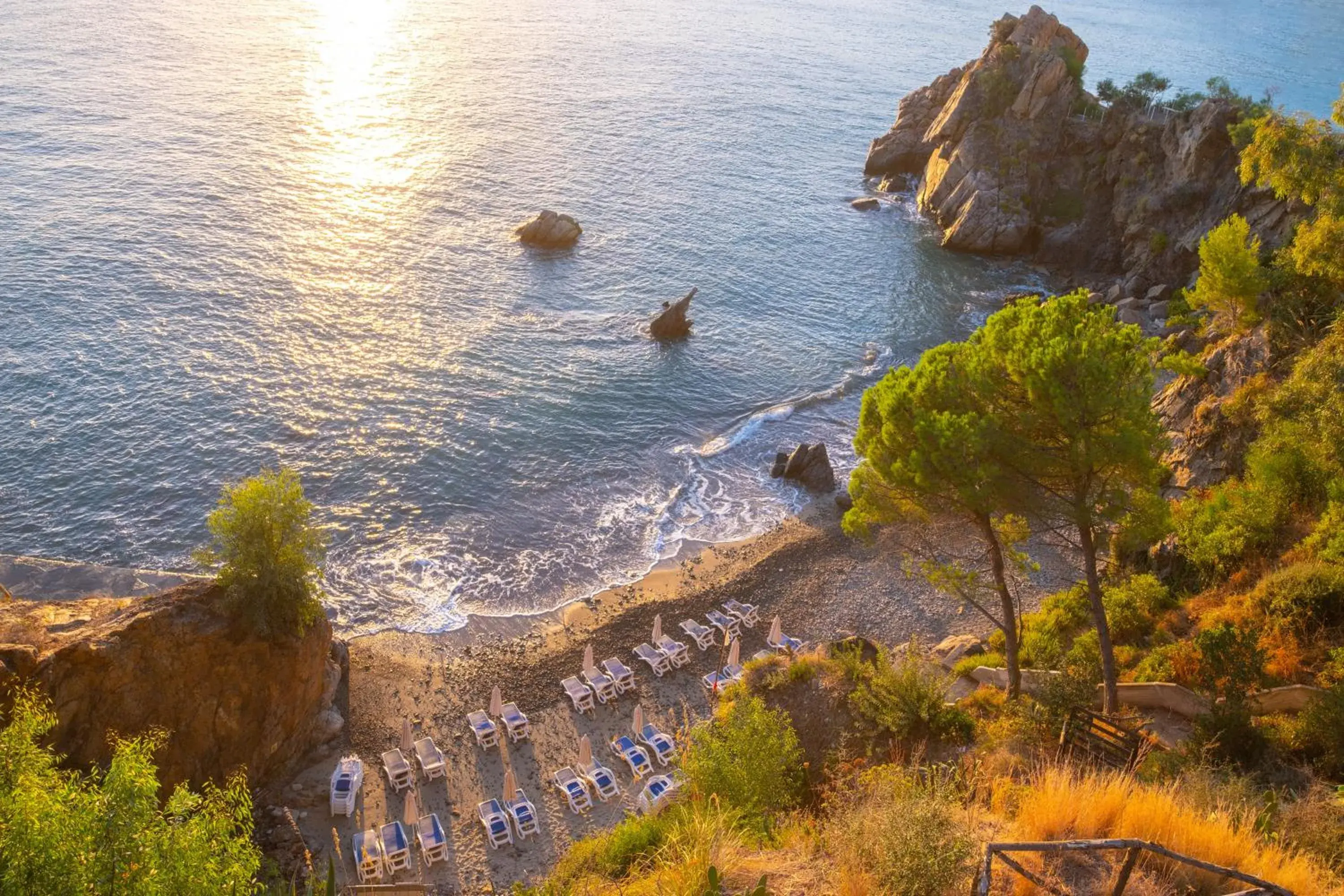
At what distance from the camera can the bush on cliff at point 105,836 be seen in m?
10.2

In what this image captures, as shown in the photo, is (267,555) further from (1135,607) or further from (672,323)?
(672,323)

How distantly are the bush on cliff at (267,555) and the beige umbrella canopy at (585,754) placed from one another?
9291 mm

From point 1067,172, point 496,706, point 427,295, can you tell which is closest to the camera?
point 496,706

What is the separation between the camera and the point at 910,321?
6047 centimetres

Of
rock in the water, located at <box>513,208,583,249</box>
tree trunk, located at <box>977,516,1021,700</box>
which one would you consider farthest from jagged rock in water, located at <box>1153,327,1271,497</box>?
rock in the water, located at <box>513,208,583,249</box>

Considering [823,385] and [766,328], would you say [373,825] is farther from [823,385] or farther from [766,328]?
[766,328]

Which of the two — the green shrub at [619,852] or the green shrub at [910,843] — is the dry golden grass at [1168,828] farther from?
the green shrub at [619,852]

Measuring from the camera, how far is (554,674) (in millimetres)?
30984

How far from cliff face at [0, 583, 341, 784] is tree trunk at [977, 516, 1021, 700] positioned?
20490 mm

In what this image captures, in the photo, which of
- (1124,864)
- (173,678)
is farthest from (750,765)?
(173,678)

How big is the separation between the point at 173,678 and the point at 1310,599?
30207mm

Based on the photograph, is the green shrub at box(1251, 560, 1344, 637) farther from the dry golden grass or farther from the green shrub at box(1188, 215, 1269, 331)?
the green shrub at box(1188, 215, 1269, 331)

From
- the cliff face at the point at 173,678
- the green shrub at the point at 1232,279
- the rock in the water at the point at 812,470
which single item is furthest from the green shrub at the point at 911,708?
the green shrub at the point at 1232,279

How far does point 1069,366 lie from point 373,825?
22.8 meters
